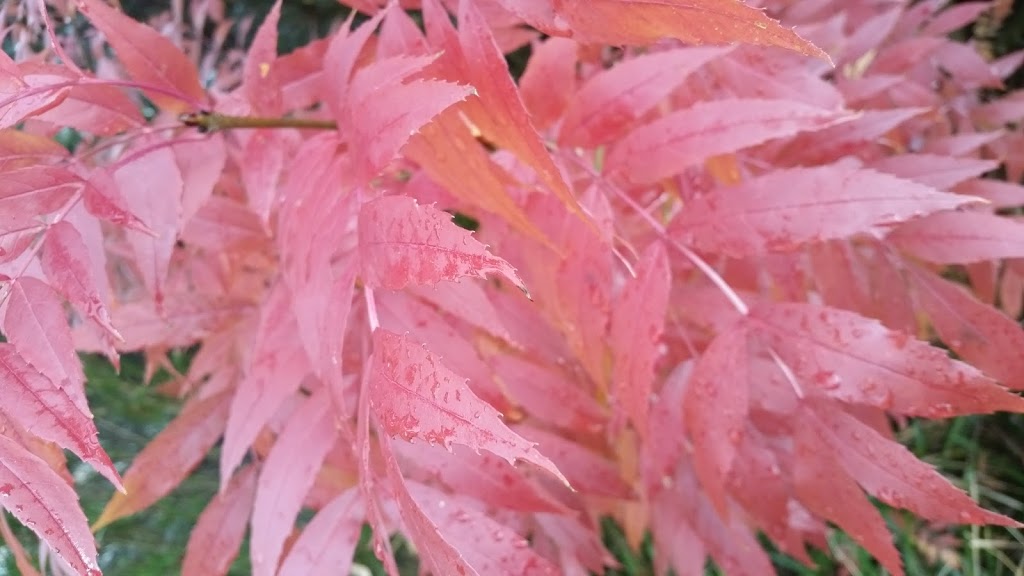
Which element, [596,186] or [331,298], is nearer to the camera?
[331,298]

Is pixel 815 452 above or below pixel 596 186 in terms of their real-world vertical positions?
below

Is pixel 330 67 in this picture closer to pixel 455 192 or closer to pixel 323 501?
pixel 455 192

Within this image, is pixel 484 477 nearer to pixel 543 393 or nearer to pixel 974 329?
pixel 543 393

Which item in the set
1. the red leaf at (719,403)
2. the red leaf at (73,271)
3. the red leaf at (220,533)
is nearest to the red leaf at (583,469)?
the red leaf at (719,403)

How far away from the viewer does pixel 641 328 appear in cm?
45

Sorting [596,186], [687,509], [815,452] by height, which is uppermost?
[596,186]

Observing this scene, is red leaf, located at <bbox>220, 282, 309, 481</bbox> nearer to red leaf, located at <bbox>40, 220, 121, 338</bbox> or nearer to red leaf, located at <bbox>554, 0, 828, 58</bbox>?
red leaf, located at <bbox>40, 220, 121, 338</bbox>

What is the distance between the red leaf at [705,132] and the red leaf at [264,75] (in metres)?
0.22

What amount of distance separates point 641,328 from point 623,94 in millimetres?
157

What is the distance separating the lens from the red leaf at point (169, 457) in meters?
0.58

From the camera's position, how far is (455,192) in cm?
38

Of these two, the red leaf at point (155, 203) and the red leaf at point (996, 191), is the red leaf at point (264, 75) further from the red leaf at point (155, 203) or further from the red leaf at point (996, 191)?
the red leaf at point (996, 191)

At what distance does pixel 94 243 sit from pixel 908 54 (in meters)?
0.76

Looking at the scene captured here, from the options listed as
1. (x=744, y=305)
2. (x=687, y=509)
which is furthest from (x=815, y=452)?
(x=687, y=509)
